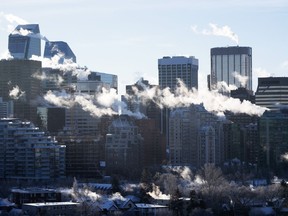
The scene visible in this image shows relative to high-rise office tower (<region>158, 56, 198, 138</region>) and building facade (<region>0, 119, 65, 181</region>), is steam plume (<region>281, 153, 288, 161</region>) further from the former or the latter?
high-rise office tower (<region>158, 56, 198, 138</region>)

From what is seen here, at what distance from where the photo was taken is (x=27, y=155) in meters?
83.5

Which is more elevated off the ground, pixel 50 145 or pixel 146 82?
pixel 146 82

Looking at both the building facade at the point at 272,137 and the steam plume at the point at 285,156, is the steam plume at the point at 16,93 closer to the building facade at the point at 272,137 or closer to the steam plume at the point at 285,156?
the building facade at the point at 272,137

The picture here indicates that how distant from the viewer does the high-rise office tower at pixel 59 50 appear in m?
186

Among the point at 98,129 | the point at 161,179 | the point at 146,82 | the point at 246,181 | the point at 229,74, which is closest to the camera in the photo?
the point at 161,179

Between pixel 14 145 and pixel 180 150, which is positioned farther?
pixel 180 150

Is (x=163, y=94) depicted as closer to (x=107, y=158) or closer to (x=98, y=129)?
(x=98, y=129)

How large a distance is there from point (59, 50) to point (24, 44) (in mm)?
14364

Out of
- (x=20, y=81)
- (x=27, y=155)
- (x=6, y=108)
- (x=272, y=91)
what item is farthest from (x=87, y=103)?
(x=272, y=91)

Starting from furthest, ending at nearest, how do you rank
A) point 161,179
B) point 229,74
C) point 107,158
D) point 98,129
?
point 229,74
point 98,129
point 107,158
point 161,179

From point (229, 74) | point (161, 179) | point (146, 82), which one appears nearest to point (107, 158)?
point (161, 179)

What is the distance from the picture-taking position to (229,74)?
7569 inches

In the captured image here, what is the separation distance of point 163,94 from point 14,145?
4333 centimetres

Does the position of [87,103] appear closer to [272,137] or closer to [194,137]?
[194,137]
